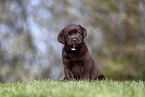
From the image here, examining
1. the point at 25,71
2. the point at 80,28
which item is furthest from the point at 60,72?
the point at 80,28

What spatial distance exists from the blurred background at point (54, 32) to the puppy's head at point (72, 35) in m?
10.3

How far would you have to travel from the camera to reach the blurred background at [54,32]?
16500 mm

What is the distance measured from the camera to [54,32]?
16.7 metres

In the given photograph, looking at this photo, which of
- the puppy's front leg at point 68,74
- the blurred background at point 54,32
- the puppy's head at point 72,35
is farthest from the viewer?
the blurred background at point 54,32

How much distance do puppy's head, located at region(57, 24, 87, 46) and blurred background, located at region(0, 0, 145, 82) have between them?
34.0ft

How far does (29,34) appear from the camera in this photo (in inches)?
674

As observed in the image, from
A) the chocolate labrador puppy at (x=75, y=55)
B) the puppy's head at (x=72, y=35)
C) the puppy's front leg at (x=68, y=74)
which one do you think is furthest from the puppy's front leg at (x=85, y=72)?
the puppy's head at (x=72, y=35)

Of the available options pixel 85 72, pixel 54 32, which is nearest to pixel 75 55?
pixel 85 72

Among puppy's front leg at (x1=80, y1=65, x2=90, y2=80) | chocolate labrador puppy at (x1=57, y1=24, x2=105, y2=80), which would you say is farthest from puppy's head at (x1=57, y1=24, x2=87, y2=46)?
puppy's front leg at (x1=80, y1=65, x2=90, y2=80)

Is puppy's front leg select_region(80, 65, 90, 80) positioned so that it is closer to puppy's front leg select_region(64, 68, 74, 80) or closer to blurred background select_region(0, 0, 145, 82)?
puppy's front leg select_region(64, 68, 74, 80)

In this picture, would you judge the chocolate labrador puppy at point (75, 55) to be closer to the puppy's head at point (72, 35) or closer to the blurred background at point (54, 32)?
the puppy's head at point (72, 35)

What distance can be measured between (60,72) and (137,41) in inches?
217

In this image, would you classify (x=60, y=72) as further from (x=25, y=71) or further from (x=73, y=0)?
(x=73, y=0)

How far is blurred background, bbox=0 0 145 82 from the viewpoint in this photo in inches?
650
